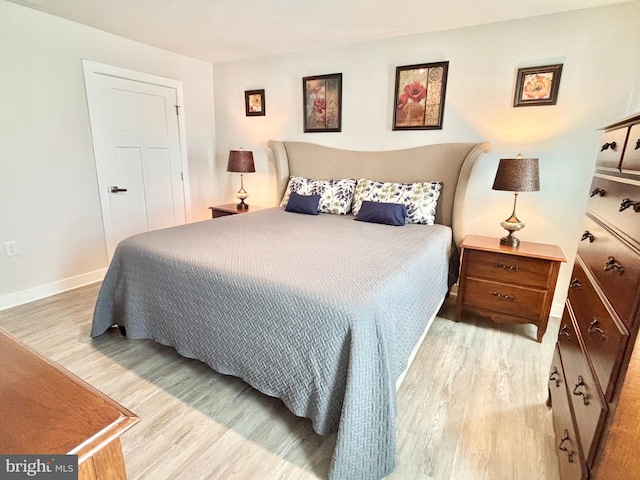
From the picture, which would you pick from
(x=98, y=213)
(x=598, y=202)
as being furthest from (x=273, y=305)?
(x=98, y=213)

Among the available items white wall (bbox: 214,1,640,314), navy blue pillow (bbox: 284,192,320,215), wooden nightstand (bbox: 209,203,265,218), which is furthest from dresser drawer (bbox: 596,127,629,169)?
wooden nightstand (bbox: 209,203,265,218)

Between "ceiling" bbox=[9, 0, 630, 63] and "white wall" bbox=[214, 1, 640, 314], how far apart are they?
0.12 metres

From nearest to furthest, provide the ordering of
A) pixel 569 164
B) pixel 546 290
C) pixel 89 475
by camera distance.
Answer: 1. pixel 89 475
2. pixel 546 290
3. pixel 569 164

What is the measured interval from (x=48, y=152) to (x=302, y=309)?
2.98 metres

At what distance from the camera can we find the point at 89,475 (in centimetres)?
54

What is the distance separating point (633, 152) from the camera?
3.50 feet

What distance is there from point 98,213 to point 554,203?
13.8ft

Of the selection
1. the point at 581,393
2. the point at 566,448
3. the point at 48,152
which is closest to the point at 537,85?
the point at 581,393

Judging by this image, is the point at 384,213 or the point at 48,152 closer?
the point at 384,213

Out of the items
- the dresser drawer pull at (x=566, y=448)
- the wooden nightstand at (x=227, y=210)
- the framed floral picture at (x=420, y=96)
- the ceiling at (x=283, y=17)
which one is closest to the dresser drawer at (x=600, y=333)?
the dresser drawer pull at (x=566, y=448)

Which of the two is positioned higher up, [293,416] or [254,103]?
[254,103]

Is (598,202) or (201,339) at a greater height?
(598,202)

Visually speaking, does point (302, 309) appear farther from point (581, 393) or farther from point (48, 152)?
point (48, 152)

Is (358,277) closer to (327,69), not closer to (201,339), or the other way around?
(201,339)
